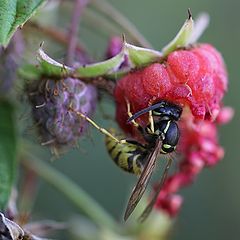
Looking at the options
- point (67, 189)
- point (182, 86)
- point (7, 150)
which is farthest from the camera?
point (67, 189)

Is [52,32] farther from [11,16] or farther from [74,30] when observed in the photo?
[11,16]

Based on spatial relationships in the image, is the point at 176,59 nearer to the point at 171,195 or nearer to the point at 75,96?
the point at 75,96

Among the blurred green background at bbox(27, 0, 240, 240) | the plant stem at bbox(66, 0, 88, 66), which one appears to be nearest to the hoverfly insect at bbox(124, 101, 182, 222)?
the plant stem at bbox(66, 0, 88, 66)

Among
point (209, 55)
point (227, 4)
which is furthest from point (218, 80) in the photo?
point (227, 4)

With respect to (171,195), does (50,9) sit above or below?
above

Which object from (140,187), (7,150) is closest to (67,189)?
(7,150)
